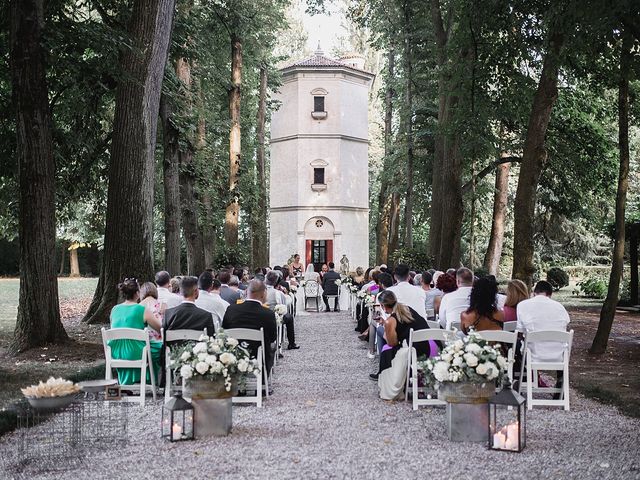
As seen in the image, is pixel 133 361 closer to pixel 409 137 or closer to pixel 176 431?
pixel 176 431

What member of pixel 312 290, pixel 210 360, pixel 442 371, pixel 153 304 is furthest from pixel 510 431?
pixel 312 290

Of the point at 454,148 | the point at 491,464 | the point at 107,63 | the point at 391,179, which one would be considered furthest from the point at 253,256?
the point at 491,464

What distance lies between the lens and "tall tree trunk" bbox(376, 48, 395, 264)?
1483 inches

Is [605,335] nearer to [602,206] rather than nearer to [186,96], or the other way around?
[186,96]

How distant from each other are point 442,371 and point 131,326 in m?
4.13

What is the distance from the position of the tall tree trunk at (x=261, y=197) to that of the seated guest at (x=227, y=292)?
66.3ft

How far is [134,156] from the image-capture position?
1581 centimetres

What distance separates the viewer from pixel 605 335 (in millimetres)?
13867

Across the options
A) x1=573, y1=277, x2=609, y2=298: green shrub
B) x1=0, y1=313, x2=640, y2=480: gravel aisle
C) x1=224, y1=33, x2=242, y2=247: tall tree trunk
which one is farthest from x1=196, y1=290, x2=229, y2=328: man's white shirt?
x1=573, y1=277, x2=609, y2=298: green shrub

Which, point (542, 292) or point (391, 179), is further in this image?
point (391, 179)

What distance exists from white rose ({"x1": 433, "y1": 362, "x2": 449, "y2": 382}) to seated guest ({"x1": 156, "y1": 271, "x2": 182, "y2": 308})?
479cm

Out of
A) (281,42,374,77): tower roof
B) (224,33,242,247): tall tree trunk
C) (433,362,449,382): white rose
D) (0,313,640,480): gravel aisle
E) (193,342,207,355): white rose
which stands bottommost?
(0,313,640,480): gravel aisle

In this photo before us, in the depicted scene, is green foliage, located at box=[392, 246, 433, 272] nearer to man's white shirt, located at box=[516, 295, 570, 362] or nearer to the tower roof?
man's white shirt, located at box=[516, 295, 570, 362]

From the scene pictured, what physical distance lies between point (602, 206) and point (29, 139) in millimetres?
30584
